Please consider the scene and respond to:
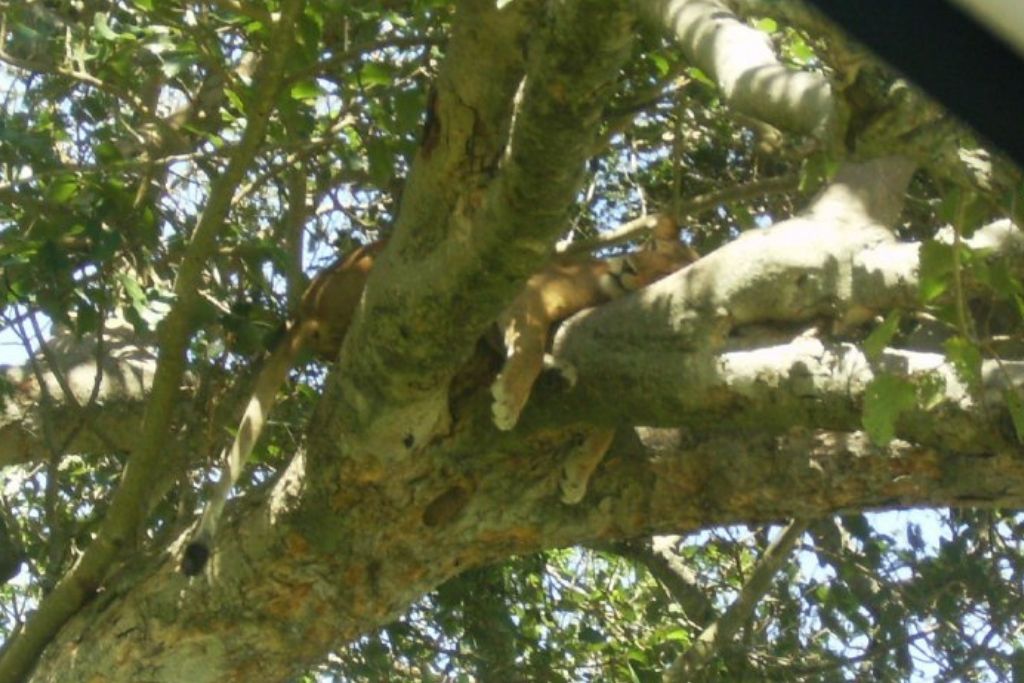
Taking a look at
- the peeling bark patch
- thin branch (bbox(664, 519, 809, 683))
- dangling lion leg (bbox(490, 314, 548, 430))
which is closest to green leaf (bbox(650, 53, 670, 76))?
dangling lion leg (bbox(490, 314, 548, 430))

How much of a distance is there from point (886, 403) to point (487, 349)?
2.00 metres

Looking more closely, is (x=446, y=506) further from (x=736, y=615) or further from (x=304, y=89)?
(x=736, y=615)

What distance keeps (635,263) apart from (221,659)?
1.98 meters

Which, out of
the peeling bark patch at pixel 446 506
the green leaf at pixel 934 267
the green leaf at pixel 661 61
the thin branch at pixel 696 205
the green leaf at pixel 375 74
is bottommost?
the green leaf at pixel 934 267

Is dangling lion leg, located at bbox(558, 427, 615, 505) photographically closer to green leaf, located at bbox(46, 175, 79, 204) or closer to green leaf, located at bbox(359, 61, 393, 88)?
green leaf, located at bbox(359, 61, 393, 88)

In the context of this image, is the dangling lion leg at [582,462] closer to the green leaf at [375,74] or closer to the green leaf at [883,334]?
the green leaf at [375,74]

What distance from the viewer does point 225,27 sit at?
18.4 ft

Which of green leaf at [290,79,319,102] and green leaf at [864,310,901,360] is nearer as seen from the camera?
green leaf at [864,310,901,360]

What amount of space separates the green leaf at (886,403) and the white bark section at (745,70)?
26.2 inches

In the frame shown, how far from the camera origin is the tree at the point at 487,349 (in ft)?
12.0

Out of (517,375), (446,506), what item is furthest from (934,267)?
(446,506)

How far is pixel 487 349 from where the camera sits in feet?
16.4

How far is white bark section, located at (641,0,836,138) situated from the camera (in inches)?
108

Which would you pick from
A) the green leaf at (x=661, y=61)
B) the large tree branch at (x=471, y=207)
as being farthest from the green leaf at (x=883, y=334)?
the green leaf at (x=661, y=61)
